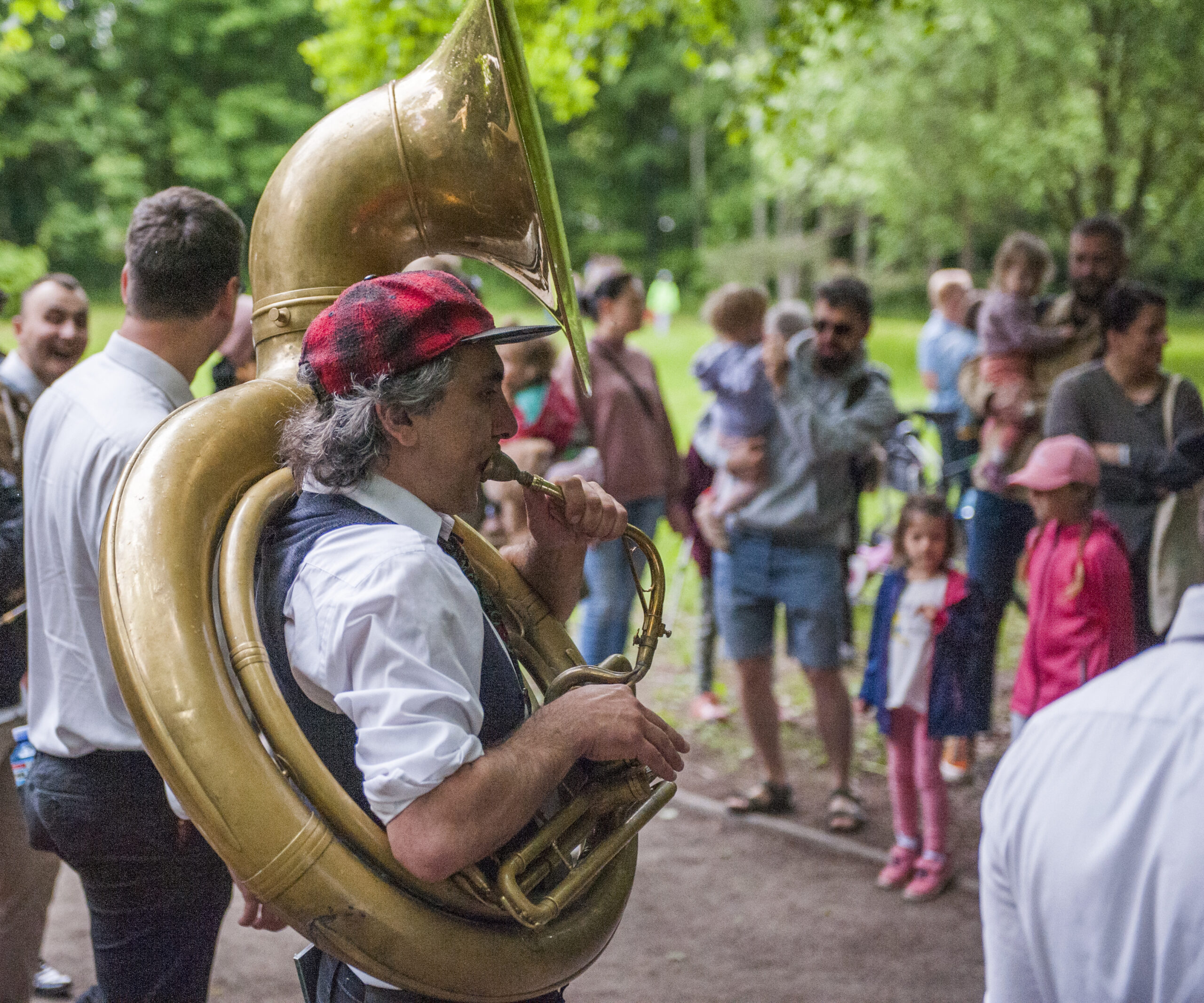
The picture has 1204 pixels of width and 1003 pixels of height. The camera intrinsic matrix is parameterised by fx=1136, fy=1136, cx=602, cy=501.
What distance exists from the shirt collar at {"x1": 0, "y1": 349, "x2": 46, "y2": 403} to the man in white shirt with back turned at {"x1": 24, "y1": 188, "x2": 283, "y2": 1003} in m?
1.37

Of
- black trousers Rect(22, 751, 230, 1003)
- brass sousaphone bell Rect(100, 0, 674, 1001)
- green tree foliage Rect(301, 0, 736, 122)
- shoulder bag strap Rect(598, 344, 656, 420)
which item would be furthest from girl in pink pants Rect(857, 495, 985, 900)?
green tree foliage Rect(301, 0, 736, 122)

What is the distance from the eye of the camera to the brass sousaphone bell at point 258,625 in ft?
4.69

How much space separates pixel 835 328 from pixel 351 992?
3.03 metres

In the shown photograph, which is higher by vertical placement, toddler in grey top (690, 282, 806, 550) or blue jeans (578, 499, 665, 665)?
toddler in grey top (690, 282, 806, 550)

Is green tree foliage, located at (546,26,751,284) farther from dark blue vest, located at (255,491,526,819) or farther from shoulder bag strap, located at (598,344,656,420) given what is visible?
dark blue vest, located at (255,491,526,819)

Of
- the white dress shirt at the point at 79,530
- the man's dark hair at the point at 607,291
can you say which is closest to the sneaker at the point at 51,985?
the white dress shirt at the point at 79,530

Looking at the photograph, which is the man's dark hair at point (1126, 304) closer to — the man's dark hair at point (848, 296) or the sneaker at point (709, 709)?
the man's dark hair at point (848, 296)

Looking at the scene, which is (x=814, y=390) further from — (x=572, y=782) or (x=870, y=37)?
(x=870, y=37)

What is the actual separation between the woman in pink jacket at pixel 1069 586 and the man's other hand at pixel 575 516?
1.97 m

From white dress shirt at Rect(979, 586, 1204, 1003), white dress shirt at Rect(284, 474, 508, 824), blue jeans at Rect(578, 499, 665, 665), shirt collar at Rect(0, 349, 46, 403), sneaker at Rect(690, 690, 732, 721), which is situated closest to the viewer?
white dress shirt at Rect(979, 586, 1204, 1003)

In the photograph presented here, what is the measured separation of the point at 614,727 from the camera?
154 cm

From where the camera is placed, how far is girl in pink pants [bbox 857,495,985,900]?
12.0ft

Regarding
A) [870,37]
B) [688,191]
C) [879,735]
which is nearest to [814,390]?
[879,735]

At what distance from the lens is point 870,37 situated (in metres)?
10.1
